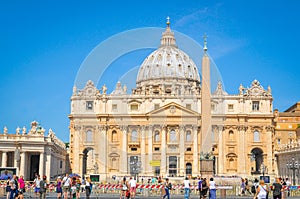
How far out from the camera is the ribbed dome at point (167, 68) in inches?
3883

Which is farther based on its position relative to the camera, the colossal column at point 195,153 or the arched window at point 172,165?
the arched window at point 172,165

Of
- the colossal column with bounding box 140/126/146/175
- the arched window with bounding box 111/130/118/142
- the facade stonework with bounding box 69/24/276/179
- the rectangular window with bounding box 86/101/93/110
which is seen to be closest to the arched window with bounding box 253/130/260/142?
the facade stonework with bounding box 69/24/276/179

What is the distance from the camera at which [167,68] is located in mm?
101250

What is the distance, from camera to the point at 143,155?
249 feet

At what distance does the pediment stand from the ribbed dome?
21341 millimetres

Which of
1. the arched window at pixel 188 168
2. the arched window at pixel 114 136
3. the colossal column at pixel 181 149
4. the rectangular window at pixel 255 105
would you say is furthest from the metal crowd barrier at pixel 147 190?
the rectangular window at pixel 255 105

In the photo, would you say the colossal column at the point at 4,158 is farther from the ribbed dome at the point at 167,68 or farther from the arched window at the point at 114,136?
the ribbed dome at the point at 167,68

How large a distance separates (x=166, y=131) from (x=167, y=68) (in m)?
27.4

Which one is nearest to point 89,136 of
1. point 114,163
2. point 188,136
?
point 114,163

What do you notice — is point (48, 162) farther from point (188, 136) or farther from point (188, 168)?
point (188, 168)

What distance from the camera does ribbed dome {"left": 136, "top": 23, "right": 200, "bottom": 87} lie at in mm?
98625

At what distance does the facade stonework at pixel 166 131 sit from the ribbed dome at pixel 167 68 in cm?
2105

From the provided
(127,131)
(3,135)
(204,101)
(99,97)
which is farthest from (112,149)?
(204,101)

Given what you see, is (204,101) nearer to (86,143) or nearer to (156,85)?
(86,143)
